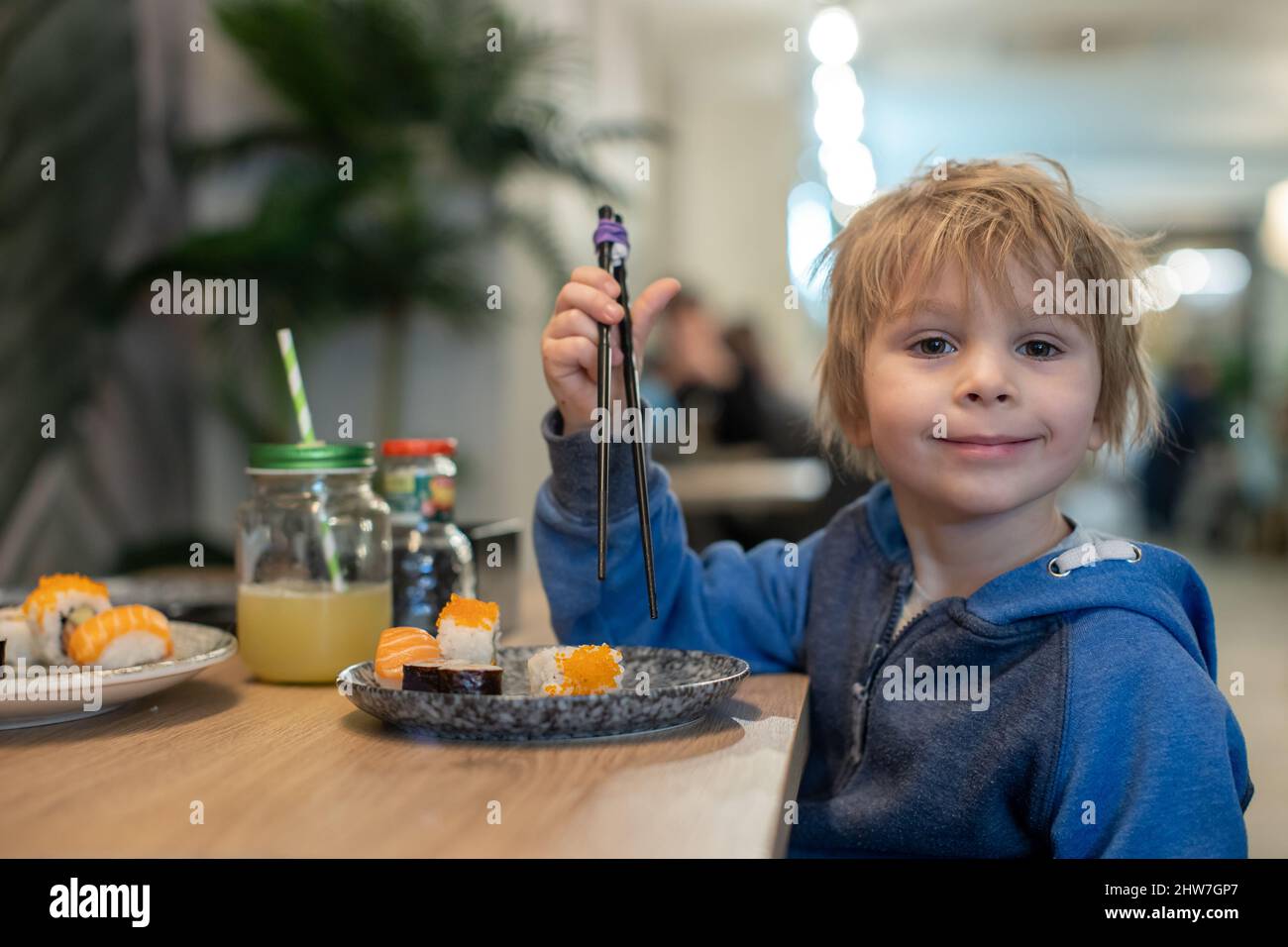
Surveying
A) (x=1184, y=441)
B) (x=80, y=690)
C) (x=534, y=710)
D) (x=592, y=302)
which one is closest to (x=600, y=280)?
(x=592, y=302)

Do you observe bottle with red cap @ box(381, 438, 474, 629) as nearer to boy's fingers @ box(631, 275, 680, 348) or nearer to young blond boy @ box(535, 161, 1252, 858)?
young blond boy @ box(535, 161, 1252, 858)

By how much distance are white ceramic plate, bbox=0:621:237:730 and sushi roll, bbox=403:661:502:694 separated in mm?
220

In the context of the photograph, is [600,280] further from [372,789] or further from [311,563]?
[372,789]

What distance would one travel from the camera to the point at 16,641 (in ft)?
3.59

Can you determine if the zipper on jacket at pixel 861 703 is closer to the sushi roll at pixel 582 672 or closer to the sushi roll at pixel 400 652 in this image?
the sushi roll at pixel 582 672

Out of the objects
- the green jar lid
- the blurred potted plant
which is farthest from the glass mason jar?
the blurred potted plant

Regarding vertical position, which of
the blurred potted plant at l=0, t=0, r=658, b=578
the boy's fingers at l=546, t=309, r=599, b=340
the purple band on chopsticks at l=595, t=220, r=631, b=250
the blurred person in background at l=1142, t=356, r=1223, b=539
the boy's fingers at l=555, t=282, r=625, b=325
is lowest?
the blurred person in background at l=1142, t=356, r=1223, b=539

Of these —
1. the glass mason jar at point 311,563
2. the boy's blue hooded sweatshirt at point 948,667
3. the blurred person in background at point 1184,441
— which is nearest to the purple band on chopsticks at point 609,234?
the boy's blue hooded sweatshirt at point 948,667

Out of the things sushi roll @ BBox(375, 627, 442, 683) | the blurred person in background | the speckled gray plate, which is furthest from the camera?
the blurred person in background

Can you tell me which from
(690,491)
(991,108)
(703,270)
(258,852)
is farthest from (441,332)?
(991,108)

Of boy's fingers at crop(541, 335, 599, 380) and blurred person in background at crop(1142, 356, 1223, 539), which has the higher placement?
boy's fingers at crop(541, 335, 599, 380)

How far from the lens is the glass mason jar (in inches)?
45.1

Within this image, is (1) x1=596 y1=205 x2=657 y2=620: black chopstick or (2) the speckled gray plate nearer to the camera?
(2) the speckled gray plate

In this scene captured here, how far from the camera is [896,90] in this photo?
31.1 ft
